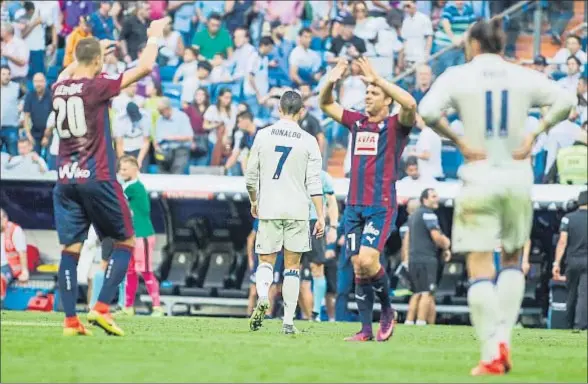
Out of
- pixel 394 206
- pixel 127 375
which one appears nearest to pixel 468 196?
pixel 127 375

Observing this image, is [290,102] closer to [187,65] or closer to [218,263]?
[218,263]

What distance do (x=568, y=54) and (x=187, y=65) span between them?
6679 mm

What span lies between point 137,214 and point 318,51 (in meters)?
6.43

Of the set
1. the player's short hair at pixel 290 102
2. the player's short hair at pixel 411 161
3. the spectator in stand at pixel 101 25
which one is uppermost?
the spectator in stand at pixel 101 25

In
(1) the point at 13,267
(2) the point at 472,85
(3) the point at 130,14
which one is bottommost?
(1) the point at 13,267

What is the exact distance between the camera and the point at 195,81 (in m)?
26.1

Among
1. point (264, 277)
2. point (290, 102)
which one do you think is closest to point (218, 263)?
point (264, 277)

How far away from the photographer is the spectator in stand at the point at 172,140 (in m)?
24.5

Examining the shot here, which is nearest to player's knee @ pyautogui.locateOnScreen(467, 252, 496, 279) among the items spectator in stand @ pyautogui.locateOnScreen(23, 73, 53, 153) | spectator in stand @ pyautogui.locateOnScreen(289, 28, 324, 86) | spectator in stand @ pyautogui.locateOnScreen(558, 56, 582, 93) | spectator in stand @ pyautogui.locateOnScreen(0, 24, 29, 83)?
spectator in stand @ pyautogui.locateOnScreen(558, 56, 582, 93)

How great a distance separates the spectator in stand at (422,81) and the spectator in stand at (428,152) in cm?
37

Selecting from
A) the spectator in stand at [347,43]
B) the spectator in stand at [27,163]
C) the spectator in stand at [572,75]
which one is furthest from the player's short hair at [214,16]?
the spectator in stand at [572,75]

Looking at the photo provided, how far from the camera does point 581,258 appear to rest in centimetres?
2122

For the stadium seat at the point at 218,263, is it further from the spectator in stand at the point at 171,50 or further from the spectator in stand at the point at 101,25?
the spectator in stand at the point at 101,25

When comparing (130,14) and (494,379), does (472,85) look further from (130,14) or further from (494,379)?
(130,14)
